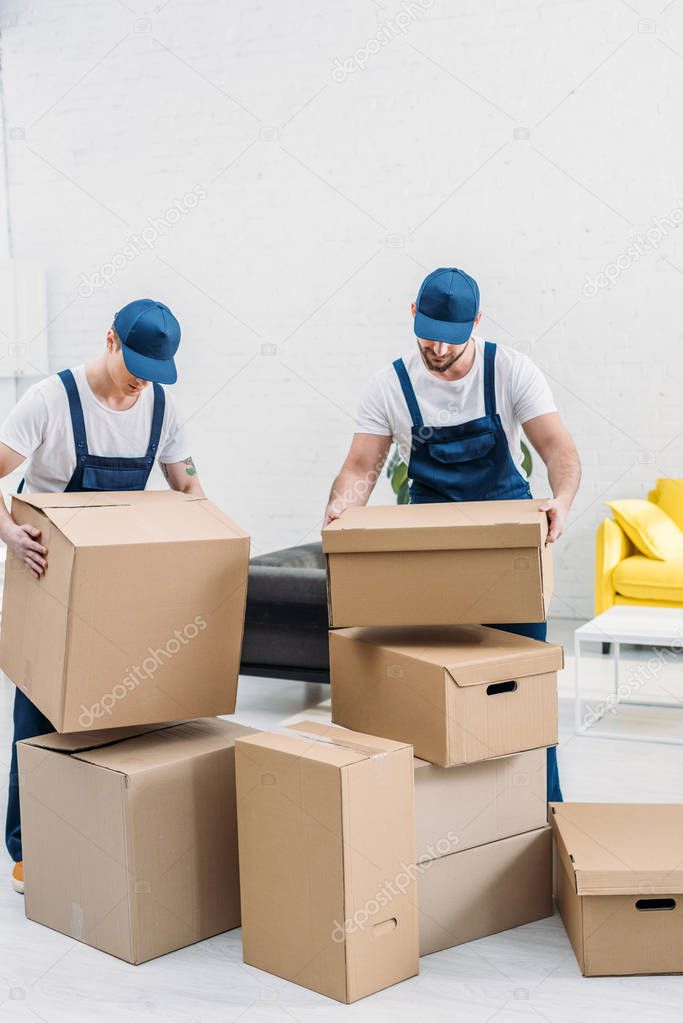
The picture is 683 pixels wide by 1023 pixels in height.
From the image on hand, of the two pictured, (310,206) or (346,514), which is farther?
(310,206)

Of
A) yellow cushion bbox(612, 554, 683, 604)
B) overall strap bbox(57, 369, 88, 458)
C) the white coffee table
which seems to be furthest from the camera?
yellow cushion bbox(612, 554, 683, 604)

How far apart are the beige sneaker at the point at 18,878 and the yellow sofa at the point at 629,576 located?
276cm

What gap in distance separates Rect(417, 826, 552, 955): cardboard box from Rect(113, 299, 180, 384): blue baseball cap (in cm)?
108

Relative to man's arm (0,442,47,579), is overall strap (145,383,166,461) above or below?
above

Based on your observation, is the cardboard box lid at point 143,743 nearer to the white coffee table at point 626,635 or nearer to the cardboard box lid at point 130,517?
the cardboard box lid at point 130,517

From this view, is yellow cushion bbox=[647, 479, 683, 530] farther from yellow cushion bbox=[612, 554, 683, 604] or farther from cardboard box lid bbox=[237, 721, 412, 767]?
cardboard box lid bbox=[237, 721, 412, 767]

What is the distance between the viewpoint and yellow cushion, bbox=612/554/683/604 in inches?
172

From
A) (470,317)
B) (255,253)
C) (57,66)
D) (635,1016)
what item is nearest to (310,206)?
(255,253)

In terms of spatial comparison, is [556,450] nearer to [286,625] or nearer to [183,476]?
[183,476]

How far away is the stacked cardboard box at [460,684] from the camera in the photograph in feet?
6.54

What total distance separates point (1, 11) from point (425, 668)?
5330 millimetres

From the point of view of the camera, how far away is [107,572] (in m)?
1.93

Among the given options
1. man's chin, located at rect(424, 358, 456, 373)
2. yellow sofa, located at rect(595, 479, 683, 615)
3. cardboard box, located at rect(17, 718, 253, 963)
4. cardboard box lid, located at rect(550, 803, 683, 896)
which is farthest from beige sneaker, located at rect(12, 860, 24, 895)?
yellow sofa, located at rect(595, 479, 683, 615)

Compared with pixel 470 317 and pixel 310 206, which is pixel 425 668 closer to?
pixel 470 317
